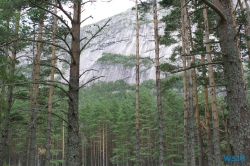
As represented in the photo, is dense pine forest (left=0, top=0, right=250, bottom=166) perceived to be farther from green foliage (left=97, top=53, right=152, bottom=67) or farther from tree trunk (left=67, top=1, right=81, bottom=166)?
green foliage (left=97, top=53, right=152, bottom=67)

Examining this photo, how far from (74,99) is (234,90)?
114 inches

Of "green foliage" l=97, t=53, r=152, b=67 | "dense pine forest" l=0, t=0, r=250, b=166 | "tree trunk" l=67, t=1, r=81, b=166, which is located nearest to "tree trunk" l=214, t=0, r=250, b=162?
"dense pine forest" l=0, t=0, r=250, b=166

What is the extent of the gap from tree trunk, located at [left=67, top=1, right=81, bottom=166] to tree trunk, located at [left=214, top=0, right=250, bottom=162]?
109 inches

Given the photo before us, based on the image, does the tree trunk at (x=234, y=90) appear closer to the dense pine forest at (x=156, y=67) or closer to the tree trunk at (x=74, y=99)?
the dense pine forest at (x=156, y=67)

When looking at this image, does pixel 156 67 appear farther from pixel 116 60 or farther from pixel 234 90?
pixel 116 60

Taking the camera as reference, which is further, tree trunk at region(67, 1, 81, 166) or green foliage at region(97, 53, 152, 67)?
green foliage at region(97, 53, 152, 67)

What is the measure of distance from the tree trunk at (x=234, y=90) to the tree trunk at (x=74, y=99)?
2.76 metres

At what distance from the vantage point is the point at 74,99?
407 centimetres

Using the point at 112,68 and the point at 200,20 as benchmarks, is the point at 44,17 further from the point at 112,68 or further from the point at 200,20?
the point at 112,68

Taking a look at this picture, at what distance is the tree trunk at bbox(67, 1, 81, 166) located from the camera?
3856mm

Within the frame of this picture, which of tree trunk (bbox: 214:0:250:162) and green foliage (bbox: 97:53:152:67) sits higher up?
green foliage (bbox: 97:53:152:67)

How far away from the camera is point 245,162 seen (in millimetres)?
2668

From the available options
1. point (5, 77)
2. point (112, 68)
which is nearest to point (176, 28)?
point (5, 77)

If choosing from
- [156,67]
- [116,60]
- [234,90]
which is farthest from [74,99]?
[116,60]
